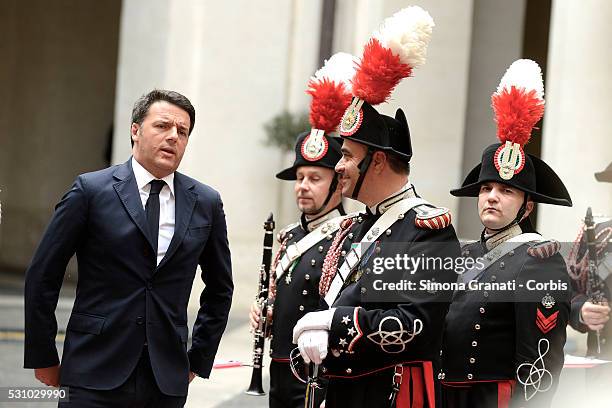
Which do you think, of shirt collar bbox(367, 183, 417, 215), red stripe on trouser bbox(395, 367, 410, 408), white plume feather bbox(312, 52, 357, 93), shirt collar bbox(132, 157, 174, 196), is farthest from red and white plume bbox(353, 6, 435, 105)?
white plume feather bbox(312, 52, 357, 93)

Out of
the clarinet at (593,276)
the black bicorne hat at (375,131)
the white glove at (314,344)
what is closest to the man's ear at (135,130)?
the black bicorne hat at (375,131)

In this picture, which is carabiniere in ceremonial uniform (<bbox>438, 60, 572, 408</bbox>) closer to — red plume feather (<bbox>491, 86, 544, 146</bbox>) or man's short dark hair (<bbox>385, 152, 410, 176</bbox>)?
red plume feather (<bbox>491, 86, 544, 146</bbox>)

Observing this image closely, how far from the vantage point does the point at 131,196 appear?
14.1ft

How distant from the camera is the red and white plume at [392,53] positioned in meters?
4.33

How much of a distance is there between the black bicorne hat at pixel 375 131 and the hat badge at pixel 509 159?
836 mm

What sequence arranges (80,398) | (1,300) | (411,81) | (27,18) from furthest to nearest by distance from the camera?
(27,18), (1,300), (411,81), (80,398)

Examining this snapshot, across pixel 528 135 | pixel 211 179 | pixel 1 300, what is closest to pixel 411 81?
pixel 211 179

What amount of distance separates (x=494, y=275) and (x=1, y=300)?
10750 mm

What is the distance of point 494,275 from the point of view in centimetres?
494

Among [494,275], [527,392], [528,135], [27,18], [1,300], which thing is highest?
[27,18]

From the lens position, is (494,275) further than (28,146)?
No

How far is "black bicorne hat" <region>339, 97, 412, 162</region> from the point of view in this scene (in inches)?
170

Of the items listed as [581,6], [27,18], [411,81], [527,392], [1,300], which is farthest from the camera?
[27,18]

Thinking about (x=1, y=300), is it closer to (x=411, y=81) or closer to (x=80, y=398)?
(x=411, y=81)
